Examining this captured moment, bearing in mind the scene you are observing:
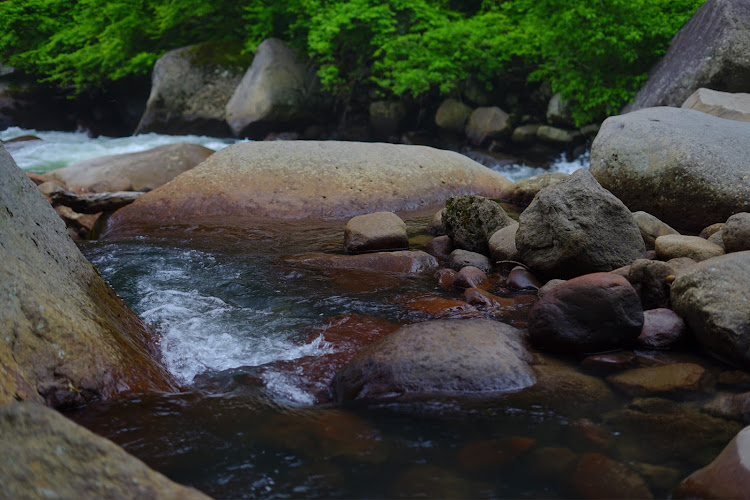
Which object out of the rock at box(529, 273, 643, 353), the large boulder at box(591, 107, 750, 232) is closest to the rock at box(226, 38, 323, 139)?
the large boulder at box(591, 107, 750, 232)

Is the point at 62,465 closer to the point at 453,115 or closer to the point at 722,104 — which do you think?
the point at 722,104

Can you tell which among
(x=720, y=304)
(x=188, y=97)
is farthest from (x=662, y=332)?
(x=188, y=97)

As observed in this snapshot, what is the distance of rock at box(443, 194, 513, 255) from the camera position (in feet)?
20.6

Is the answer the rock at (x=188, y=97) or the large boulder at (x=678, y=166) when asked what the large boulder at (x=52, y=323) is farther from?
the rock at (x=188, y=97)

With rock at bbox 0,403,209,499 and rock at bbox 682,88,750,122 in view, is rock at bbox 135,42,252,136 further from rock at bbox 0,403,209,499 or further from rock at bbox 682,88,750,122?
rock at bbox 0,403,209,499

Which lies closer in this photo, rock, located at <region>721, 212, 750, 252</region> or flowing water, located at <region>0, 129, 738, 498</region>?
flowing water, located at <region>0, 129, 738, 498</region>

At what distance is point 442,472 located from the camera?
8.47 ft

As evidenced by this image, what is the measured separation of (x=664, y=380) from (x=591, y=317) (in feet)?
1.85

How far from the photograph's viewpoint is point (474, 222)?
20.7 feet

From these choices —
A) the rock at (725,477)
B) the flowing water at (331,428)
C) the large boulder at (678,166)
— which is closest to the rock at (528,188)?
the large boulder at (678,166)

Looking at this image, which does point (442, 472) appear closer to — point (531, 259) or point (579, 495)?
point (579, 495)

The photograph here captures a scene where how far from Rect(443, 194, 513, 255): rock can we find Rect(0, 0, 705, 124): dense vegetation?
707 centimetres

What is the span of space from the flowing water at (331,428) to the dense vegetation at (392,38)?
9826 mm

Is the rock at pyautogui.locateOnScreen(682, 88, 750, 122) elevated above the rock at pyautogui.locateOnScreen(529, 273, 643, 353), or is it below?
above
